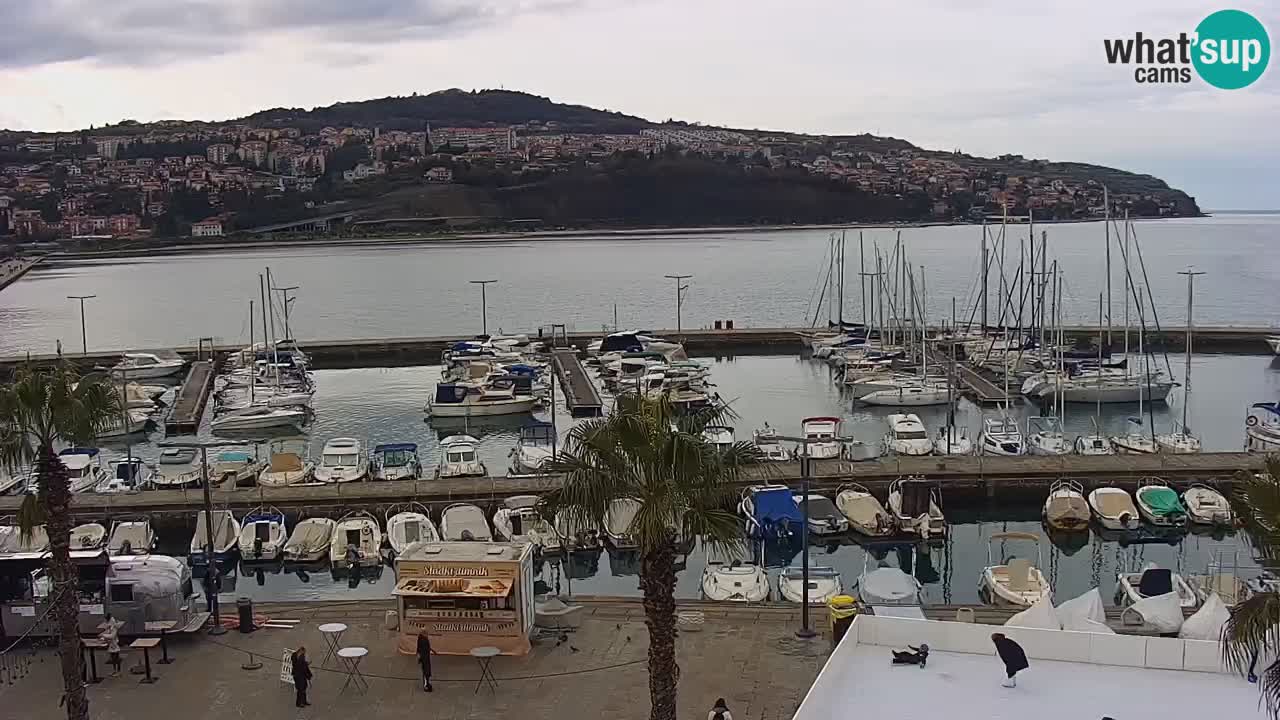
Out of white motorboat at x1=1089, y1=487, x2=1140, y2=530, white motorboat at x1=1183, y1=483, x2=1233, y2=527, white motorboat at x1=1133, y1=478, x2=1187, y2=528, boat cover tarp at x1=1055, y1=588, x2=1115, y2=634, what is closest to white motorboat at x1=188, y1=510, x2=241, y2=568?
boat cover tarp at x1=1055, y1=588, x2=1115, y2=634

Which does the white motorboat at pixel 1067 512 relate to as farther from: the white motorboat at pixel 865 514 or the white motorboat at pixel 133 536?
the white motorboat at pixel 133 536

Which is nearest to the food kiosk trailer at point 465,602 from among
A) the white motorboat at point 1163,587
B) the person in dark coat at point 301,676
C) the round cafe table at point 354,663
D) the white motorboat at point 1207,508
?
the round cafe table at point 354,663

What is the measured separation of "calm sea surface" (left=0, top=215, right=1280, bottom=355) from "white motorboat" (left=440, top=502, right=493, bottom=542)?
164 feet

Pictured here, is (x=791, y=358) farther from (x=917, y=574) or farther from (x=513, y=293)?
(x=513, y=293)

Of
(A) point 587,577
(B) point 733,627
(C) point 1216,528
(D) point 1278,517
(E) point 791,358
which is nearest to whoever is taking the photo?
(D) point 1278,517

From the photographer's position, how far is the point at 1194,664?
9664mm

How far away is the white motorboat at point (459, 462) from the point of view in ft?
87.3

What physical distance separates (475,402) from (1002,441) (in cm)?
1777

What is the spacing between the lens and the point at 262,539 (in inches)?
866

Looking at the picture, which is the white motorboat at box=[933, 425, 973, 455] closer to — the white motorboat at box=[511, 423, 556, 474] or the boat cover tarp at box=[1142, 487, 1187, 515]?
the boat cover tarp at box=[1142, 487, 1187, 515]

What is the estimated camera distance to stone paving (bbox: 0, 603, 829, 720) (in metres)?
11.6

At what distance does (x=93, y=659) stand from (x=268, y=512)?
10.8 metres

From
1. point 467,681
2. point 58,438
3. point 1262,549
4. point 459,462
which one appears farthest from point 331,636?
point 459,462

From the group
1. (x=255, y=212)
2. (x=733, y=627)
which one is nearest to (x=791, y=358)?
(x=733, y=627)
